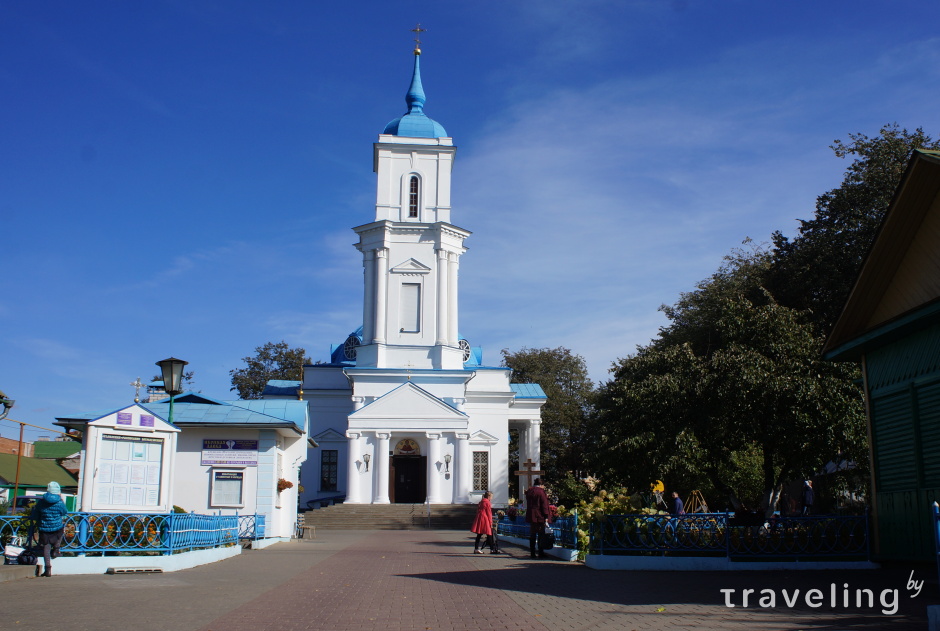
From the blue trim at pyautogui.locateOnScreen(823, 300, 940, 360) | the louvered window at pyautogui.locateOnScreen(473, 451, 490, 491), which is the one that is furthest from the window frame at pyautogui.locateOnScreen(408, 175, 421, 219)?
the blue trim at pyautogui.locateOnScreen(823, 300, 940, 360)

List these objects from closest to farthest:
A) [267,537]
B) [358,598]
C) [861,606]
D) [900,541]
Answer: [861,606] → [358,598] → [900,541] → [267,537]

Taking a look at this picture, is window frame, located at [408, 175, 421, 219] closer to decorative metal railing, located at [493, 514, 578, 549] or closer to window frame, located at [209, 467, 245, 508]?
decorative metal railing, located at [493, 514, 578, 549]

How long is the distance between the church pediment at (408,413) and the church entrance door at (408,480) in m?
2.61

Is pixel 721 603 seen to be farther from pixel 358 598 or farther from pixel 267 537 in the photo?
pixel 267 537

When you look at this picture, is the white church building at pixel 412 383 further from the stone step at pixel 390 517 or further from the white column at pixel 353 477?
the stone step at pixel 390 517

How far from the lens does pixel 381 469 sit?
4122 centimetres

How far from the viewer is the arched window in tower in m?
48.5

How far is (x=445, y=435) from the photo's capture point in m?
42.2

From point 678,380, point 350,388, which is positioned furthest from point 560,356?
point 678,380

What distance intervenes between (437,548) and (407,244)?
27.0 metres

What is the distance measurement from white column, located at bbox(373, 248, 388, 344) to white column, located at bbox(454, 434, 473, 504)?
7.56 m

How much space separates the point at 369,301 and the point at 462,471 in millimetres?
11637

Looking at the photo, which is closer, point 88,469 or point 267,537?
point 88,469

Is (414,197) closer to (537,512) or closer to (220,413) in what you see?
(220,413)
